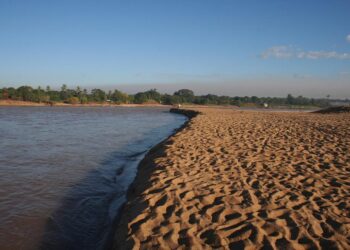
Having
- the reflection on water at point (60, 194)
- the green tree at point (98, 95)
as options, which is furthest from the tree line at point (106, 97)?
the reflection on water at point (60, 194)

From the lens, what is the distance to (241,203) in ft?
16.5

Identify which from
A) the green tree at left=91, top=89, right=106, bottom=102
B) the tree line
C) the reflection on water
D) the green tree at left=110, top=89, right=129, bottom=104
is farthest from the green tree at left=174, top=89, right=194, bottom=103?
the reflection on water

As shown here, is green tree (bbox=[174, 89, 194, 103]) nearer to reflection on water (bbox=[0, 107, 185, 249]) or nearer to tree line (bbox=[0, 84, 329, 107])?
tree line (bbox=[0, 84, 329, 107])

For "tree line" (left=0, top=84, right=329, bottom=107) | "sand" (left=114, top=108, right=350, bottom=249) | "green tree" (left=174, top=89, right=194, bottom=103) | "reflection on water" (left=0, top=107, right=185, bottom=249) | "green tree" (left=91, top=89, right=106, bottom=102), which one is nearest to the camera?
"sand" (left=114, top=108, right=350, bottom=249)

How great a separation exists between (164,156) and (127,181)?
136 cm

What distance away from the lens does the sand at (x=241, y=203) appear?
154 inches

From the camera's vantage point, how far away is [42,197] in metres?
6.56

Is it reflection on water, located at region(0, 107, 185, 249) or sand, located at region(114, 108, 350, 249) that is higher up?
sand, located at region(114, 108, 350, 249)

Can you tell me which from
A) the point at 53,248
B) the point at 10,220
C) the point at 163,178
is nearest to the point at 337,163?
the point at 163,178

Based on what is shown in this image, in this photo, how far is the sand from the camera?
3922 millimetres

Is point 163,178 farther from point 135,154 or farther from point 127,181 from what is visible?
point 135,154

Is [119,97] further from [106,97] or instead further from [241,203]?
[241,203]

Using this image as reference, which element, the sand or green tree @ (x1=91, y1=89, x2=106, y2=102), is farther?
green tree @ (x1=91, y1=89, x2=106, y2=102)

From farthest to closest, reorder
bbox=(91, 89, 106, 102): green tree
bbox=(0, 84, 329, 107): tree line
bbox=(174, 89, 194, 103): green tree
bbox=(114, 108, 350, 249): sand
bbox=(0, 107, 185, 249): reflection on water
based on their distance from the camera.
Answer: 1. bbox=(174, 89, 194, 103): green tree
2. bbox=(91, 89, 106, 102): green tree
3. bbox=(0, 84, 329, 107): tree line
4. bbox=(0, 107, 185, 249): reflection on water
5. bbox=(114, 108, 350, 249): sand
